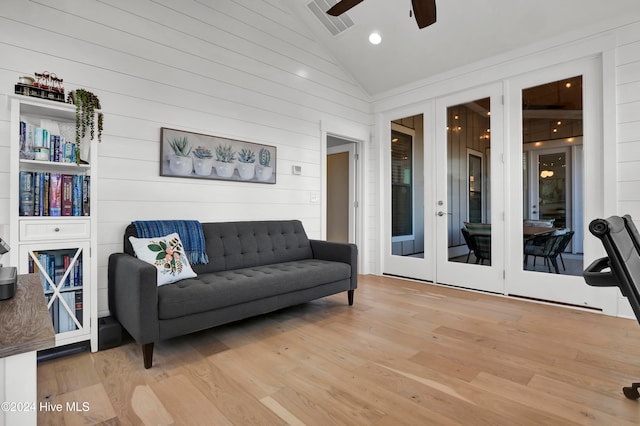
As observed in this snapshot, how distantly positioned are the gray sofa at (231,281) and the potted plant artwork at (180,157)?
575 mm

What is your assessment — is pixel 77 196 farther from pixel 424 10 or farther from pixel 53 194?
pixel 424 10

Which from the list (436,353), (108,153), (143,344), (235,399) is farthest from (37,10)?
(436,353)

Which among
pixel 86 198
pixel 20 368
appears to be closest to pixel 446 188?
pixel 86 198

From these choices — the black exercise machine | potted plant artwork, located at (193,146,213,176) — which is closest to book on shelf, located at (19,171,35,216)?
potted plant artwork, located at (193,146,213,176)

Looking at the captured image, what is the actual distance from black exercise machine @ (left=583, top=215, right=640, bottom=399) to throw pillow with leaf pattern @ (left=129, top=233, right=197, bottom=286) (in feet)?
8.46

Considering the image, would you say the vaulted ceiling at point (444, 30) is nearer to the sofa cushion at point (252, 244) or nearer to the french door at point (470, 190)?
the french door at point (470, 190)

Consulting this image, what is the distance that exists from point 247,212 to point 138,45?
1883mm

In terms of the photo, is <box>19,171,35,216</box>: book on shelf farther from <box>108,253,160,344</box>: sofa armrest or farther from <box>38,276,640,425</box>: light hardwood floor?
<box>38,276,640,425</box>: light hardwood floor

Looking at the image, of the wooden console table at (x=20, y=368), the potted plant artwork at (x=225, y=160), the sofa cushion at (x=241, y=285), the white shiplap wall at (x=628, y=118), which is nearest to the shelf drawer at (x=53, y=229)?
the sofa cushion at (x=241, y=285)

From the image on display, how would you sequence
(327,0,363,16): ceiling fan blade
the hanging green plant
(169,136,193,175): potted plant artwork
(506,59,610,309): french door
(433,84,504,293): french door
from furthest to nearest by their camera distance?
(433,84,504,293): french door
(506,59,610,309): french door
(169,136,193,175): potted plant artwork
(327,0,363,16): ceiling fan blade
the hanging green plant

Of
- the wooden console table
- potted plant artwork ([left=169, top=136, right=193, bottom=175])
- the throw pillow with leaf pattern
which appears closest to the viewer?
the wooden console table

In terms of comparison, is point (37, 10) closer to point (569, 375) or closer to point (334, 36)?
point (334, 36)

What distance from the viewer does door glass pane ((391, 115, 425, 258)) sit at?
4836 millimetres

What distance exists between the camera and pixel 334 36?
451cm
